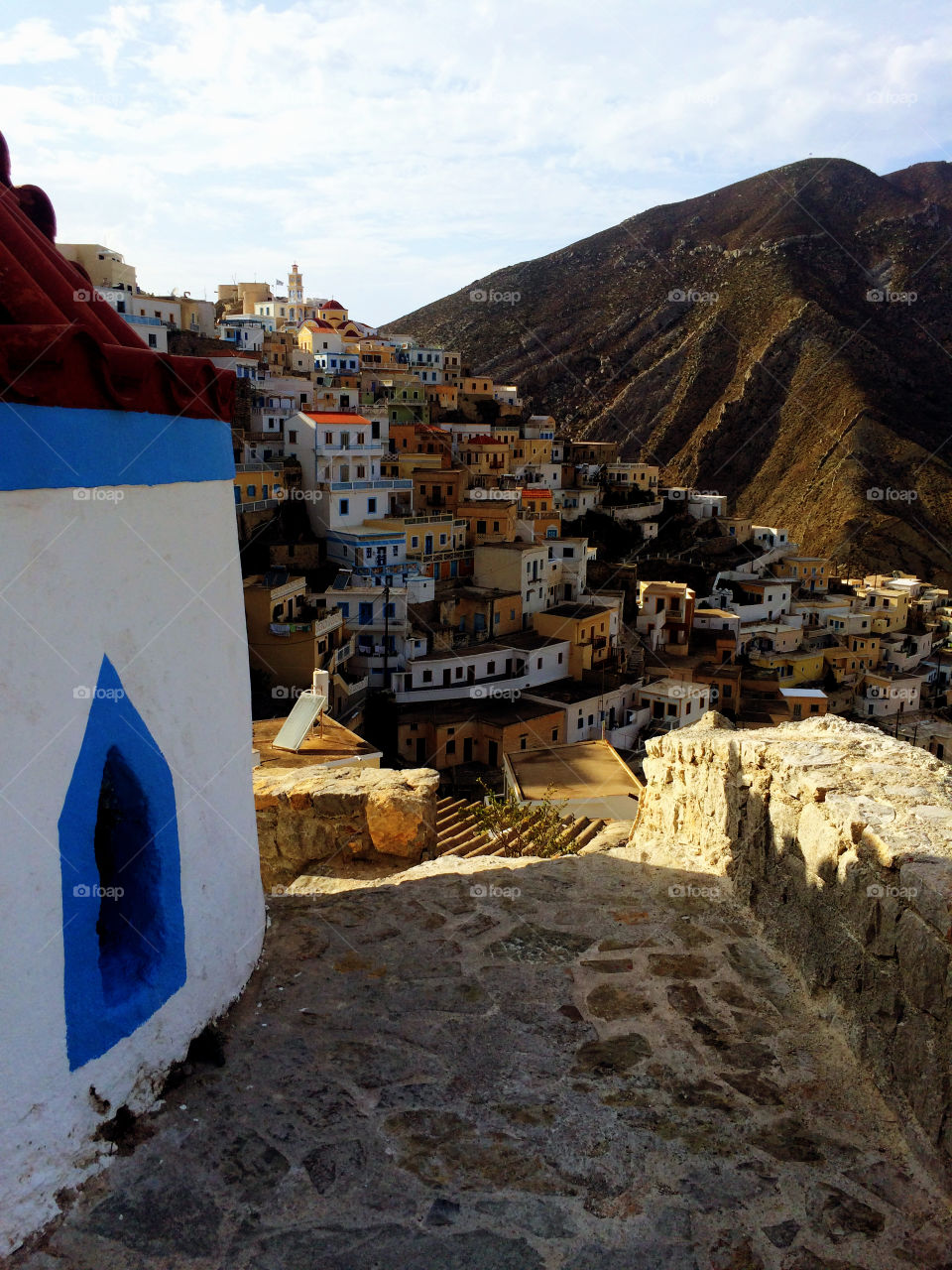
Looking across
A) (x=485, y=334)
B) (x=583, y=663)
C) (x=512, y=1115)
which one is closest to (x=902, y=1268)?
(x=512, y=1115)

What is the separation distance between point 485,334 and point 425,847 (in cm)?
10271

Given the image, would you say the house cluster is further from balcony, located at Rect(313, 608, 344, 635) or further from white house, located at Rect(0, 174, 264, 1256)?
white house, located at Rect(0, 174, 264, 1256)

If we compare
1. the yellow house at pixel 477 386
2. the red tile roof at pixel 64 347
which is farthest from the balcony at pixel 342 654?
the yellow house at pixel 477 386

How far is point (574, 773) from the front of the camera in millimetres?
22953

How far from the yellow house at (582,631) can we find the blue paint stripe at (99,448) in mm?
31232

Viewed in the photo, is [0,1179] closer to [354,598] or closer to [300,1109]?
[300,1109]

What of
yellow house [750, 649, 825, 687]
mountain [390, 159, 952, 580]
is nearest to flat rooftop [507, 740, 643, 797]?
yellow house [750, 649, 825, 687]

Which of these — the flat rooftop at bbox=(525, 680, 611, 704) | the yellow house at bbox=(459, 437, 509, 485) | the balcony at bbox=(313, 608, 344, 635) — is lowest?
the flat rooftop at bbox=(525, 680, 611, 704)

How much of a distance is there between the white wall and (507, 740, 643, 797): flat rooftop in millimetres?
16642

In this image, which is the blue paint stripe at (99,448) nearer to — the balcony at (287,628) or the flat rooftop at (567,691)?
the balcony at (287,628)

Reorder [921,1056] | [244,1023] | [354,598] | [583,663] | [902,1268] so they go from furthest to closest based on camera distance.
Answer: [583,663] → [354,598] → [244,1023] → [921,1056] → [902,1268]

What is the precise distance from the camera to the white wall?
10.9 ft

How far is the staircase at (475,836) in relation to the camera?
9.89 metres

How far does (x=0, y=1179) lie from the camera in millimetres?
3244
